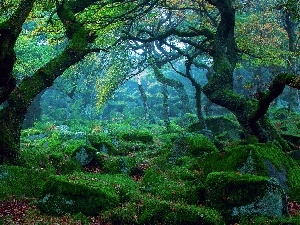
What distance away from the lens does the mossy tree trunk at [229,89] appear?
16.6 meters

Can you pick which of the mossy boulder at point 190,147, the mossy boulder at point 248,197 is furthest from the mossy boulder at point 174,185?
the mossy boulder at point 190,147

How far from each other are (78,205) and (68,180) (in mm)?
962

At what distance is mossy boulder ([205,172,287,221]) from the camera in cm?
937

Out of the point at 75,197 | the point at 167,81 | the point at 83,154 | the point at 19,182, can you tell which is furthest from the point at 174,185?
the point at 167,81

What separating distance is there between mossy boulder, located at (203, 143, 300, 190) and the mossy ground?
0.11 feet

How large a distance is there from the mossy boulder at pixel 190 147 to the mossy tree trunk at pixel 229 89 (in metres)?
2.32

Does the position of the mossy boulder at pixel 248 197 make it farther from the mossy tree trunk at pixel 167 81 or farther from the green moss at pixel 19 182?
the mossy tree trunk at pixel 167 81

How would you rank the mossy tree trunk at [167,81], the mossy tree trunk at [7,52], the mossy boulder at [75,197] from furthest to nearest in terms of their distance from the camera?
the mossy tree trunk at [167,81] → the mossy tree trunk at [7,52] → the mossy boulder at [75,197]

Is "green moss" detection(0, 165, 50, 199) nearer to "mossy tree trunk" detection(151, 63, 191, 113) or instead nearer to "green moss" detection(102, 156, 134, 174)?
"green moss" detection(102, 156, 134, 174)

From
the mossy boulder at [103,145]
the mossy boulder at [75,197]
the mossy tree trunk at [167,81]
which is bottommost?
the mossy boulder at [75,197]

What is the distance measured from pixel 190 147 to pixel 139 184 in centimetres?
404

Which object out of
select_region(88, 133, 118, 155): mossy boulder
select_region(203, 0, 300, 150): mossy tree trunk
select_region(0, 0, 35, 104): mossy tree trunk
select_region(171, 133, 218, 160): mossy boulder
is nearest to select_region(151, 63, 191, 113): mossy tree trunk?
select_region(203, 0, 300, 150): mossy tree trunk

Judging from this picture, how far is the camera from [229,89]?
62.3 feet

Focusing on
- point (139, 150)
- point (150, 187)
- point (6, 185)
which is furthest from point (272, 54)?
point (6, 185)
